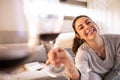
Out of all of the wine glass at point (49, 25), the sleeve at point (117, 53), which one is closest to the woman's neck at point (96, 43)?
the sleeve at point (117, 53)

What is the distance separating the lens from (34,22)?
0.25m

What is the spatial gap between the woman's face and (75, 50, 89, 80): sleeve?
0.12 metres

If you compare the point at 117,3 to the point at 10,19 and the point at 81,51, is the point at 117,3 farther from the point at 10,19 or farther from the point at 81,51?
the point at 10,19

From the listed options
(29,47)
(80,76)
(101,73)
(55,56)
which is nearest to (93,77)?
(101,73)

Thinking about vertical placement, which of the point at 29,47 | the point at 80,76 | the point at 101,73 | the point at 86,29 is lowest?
the point at 101,73

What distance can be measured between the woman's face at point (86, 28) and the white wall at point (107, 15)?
1.33 meters

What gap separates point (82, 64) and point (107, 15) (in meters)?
1.68

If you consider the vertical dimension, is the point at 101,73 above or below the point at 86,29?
below

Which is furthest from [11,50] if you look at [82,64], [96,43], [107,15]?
[107,15]

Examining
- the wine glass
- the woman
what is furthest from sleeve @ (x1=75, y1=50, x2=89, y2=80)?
the wine glass

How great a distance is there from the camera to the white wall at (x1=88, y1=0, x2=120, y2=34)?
9.00 feet

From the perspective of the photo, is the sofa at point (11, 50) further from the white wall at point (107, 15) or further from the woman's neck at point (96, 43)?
the white wall at point (107, 15)

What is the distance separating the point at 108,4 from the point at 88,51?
149 centimetres

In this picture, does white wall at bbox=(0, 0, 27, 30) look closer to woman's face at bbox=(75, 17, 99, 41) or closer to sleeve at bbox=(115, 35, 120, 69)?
woman's face at bbox=(75, 17, 99, 41)
